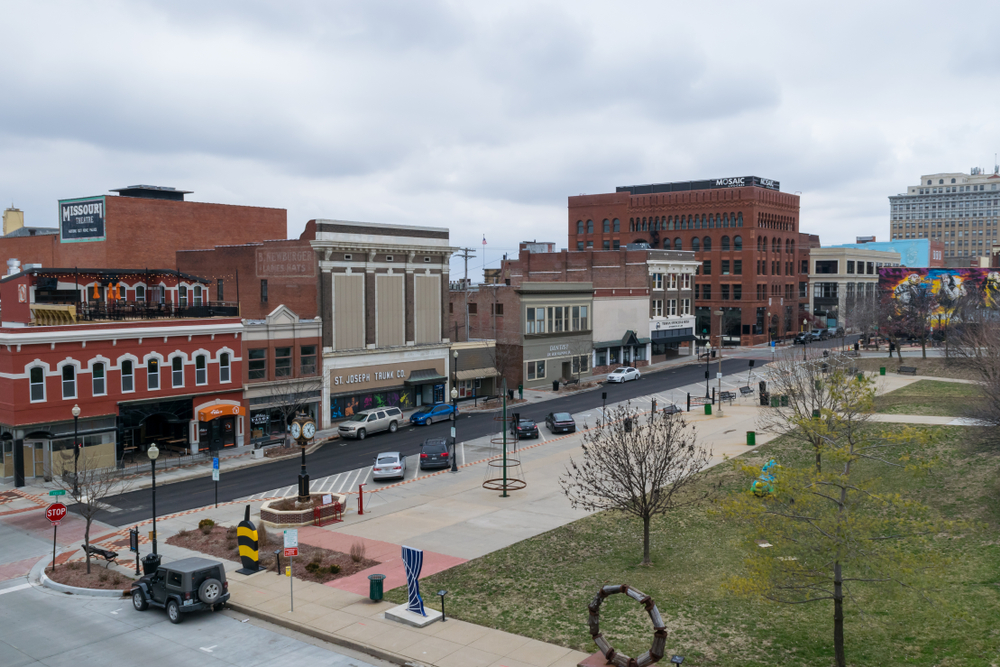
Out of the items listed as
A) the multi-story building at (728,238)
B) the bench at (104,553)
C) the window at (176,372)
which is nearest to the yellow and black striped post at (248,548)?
the bench at (104,553)

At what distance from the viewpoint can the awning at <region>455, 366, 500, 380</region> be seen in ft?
211

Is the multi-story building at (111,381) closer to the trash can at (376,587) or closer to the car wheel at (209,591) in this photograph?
the car wheel at (209,591)

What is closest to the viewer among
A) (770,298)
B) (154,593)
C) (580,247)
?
(154,593)

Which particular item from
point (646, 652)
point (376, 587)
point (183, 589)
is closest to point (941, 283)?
point (646, 652)

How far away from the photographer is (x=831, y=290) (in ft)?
413

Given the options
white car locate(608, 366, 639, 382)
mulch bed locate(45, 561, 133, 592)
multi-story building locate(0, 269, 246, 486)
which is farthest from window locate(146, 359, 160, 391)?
white car locate(608, 366, 639, 382)

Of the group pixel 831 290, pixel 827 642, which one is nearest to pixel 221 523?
pixel 827 642

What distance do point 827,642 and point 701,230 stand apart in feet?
317

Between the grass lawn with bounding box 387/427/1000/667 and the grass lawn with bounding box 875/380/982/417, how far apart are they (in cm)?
2096

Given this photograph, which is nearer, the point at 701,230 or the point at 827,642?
the point at 827,642

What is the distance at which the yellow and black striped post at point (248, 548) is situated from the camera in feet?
86.5

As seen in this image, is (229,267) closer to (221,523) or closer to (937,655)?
(221,523)

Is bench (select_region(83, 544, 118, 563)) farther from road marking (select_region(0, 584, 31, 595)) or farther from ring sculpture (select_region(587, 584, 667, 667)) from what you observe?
ring sculpture (select_region(587, 584, 667, 667))

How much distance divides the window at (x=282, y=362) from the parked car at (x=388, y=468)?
13979 mm
